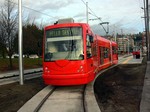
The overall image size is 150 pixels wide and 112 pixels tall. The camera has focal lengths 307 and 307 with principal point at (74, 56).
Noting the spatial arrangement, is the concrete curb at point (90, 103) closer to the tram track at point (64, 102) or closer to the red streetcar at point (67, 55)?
the tram track at point (64, 102)

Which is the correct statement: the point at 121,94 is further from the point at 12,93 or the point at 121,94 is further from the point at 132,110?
the point at 12,93

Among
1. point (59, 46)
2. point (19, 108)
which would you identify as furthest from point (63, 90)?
point (19, 108)

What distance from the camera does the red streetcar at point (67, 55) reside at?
13.2 metres

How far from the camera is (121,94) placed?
12070mm

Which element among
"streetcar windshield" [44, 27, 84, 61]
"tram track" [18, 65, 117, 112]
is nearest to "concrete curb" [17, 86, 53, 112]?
"tram track" [18, 65, 117, 112]

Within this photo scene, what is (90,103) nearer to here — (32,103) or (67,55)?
(32,103)

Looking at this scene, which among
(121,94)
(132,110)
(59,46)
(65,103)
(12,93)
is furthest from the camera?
(59,46)

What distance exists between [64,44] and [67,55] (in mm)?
566

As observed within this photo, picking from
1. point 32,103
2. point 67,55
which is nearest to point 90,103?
point 32,103

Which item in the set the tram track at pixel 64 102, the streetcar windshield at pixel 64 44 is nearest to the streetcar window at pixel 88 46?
the streetcar windshield at pixel 64 44

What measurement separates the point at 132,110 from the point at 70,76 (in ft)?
14.3

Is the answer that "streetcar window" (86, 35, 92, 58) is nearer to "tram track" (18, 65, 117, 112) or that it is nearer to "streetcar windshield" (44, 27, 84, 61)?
"streetcar windshield" (44, 27, 84, 61)

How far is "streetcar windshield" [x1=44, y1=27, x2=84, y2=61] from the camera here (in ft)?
44.4

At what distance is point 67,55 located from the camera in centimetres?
1348
